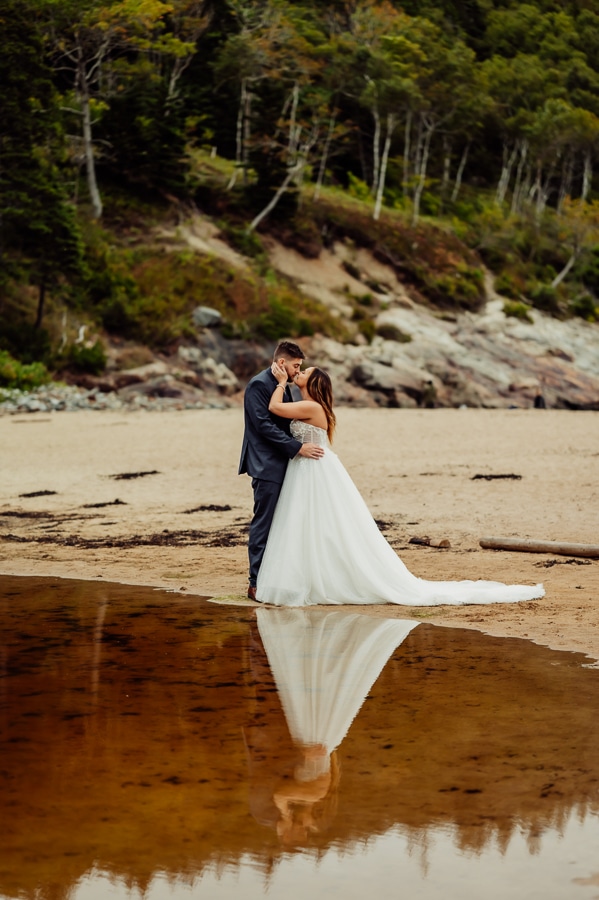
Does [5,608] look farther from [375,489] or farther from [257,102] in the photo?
[257,102]

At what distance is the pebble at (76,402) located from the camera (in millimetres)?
27734

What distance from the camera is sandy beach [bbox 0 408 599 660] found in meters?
9.05

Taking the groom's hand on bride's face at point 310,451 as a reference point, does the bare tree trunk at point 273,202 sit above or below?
above

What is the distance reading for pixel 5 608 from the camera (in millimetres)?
7996

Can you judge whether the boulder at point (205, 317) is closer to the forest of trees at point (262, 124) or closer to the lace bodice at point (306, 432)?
the forest of trees at point (262, 124)

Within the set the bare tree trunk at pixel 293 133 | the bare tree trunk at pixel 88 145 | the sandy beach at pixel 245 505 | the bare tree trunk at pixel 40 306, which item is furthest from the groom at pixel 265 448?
the bare tree trunk at pixel 293 133

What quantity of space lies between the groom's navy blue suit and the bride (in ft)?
0.23

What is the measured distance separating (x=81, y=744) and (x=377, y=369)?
1349 inches

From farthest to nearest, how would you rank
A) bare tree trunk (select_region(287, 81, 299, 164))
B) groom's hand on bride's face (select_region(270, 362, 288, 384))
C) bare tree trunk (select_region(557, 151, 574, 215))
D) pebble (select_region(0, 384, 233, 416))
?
bare tree trunk (select_region(557, 151, 574, 215)) → bare tree trunk (select_region(287, 81, 299, 164)) → pebble (select_region(0, 384, 233, 416)) → groom's hand on bride's face (select_region(270, 362, 288, 384))

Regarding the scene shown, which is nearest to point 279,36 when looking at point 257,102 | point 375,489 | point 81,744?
point 257,102

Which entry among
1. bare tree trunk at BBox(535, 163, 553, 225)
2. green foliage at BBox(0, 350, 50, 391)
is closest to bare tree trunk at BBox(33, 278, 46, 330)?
green foliage at BBox(0, 350, 50, 391)

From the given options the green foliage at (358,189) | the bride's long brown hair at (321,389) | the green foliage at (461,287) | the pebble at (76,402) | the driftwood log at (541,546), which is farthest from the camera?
the green foliage at (358,189)

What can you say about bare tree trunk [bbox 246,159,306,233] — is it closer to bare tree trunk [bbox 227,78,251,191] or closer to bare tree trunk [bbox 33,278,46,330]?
bare tree trunk [bbox 227,78,251,191]

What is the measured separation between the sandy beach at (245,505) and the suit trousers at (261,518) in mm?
345
